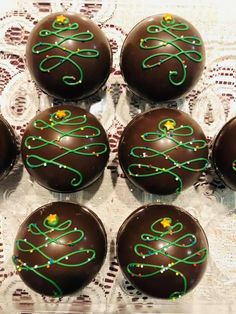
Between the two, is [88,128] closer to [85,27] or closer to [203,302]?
[85,27]

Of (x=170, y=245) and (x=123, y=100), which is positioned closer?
(x=170, y=245)

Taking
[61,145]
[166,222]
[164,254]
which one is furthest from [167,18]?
[164,254]

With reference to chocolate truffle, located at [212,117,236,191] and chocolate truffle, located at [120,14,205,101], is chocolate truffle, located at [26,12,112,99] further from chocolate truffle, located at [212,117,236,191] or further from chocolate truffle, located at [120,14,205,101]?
chocolate truffle, located at [212,117,236,191]

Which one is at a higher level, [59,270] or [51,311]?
[59,270]

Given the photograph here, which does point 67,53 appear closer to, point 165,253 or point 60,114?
point 60,114

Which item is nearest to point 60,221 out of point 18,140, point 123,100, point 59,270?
point 59,270

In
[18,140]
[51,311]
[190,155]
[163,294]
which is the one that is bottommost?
[51,311]

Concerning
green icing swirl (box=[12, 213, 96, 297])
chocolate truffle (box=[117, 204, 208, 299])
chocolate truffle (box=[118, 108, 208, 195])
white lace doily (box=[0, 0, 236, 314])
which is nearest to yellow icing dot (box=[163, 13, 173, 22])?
white lace doily (box=[0, 0, 236, 314])
